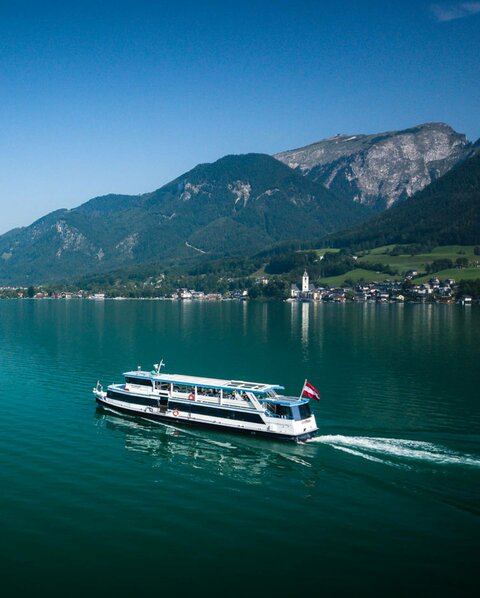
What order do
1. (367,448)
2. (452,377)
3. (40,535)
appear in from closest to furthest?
1. (40,535)
2. (367,448)
3. (452,377)

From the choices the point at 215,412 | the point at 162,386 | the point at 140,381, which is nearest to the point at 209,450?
the point at 215,412

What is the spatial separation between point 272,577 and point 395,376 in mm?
51071

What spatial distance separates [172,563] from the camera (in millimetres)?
26797

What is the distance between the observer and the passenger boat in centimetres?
4625

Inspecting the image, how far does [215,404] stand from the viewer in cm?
5047

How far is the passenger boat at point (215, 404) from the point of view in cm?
4625

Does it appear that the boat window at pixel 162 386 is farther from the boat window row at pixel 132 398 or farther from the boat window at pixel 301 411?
the boat window at pixel 301 411

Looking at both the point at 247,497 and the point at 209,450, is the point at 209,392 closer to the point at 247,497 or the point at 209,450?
the point at 209,450

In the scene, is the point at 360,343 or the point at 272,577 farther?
the point at 360,343

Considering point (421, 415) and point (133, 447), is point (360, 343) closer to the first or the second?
point (421, 415)

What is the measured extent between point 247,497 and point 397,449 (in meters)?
14.0

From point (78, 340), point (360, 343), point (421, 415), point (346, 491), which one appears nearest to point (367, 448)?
point (346, 491)

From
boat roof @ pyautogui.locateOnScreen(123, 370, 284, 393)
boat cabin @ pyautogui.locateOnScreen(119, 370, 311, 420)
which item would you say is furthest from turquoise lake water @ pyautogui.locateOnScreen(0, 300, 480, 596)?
boat roof @ pyautogui.locateOnScreen(123, 370, 284, 393)

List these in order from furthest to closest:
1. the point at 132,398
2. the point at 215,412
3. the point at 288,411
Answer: the point at 132,398, the point at 215,412, the point at 288,411
